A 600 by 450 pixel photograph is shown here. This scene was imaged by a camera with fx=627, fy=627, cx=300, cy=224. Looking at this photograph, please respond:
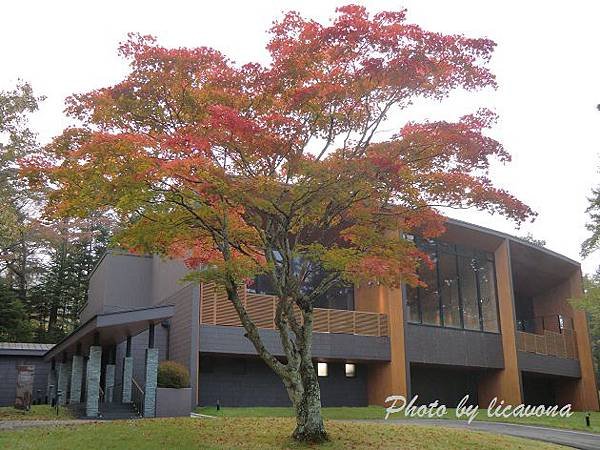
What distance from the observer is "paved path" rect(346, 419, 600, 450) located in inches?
603

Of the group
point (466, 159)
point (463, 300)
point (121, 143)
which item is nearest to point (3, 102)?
point (121, 143)

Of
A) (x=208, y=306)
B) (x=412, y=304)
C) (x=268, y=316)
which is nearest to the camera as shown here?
(x=208, y=306)

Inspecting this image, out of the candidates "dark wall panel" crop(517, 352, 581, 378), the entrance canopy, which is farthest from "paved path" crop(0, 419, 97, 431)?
"dark wall panel" crop(517, 352, 581, 378)

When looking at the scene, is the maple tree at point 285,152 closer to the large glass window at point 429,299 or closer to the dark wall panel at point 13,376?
the large glass window at point 429,299

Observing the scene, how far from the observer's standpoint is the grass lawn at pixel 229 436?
12211mm

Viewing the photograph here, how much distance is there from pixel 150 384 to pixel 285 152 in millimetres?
8822

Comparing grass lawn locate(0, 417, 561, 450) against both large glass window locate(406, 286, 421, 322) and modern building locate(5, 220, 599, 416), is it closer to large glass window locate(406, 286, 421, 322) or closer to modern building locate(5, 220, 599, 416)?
modern building locate(5, 220, 599, 416)

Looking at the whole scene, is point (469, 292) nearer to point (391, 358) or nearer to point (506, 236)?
point (506, 236)

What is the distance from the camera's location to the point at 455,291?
90.2ft

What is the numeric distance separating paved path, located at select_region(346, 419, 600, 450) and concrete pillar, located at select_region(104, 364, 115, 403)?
362 inches

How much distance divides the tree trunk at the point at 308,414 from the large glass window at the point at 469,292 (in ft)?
53.3

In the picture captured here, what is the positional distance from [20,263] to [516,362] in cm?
3180

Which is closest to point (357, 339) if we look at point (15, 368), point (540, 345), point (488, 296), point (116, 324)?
point (488, 296)

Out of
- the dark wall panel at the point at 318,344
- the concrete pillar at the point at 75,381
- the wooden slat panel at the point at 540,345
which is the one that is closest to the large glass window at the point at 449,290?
the dark wall panel at the point at 318,344
